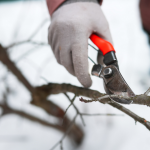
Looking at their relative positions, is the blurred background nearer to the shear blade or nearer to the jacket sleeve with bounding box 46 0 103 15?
the shear blade

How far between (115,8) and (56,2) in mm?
1488

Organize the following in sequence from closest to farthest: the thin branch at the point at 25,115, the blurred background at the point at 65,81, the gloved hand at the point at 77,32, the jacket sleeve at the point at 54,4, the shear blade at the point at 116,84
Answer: the shear blade at the point at 116,84
the gloved hand at the point at 77,32
the jacket sleeve at the point at 54,4
the blurred background at the point at 65,81
the thin branch at the point at 25,115

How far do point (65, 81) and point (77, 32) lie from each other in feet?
2.54

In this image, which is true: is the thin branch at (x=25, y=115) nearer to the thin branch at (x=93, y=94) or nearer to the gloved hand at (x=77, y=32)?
the thin branch at (x=93, y=94)

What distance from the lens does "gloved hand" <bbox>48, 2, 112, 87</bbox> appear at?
2.46ft

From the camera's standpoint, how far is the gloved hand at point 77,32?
0.75 m

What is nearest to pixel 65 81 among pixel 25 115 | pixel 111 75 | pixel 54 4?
pixel 25 115

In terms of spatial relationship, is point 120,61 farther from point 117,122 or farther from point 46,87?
point 46,87

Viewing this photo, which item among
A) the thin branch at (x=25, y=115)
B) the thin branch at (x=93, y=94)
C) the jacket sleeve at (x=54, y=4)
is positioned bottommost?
the thin branch at (x=25, y=115)

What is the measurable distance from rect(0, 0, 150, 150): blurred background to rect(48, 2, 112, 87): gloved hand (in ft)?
0.92

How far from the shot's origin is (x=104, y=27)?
861mm

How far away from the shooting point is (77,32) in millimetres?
764

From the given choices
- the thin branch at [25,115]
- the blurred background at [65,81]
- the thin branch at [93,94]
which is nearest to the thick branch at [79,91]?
the thin branch at [93,94]

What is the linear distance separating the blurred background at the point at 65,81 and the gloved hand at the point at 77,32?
0.28 meters
